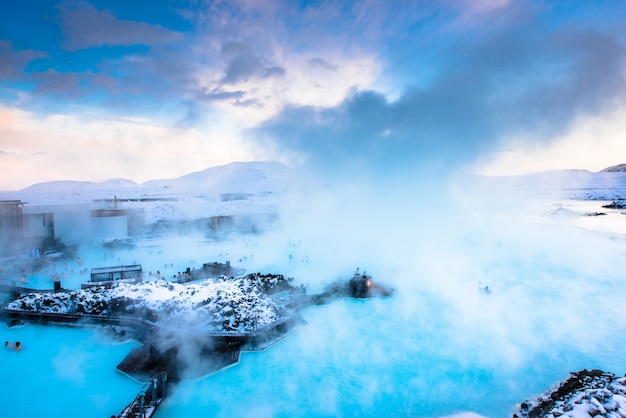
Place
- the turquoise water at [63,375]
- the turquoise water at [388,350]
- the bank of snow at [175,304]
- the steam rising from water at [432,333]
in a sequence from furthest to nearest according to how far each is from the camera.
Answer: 1. the bank of snow at [175,304]
2. the steam rising from water at [432,333]
3. the turquoise water at [388,350]
4. the turquoise water at [63,375]

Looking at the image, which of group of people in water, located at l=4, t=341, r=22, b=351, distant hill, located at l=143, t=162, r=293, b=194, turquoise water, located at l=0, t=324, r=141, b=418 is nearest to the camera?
turquoise water, located at l=0, t=324, r=141, b=418

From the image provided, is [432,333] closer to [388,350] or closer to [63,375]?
[388,350]

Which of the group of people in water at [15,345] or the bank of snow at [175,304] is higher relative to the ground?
the bank of snow at [175,304]

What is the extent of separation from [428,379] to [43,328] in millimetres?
16378

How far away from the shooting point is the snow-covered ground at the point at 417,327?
1068cm

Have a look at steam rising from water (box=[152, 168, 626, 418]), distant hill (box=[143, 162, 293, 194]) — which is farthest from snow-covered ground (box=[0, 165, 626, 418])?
distant hill (box=[143, 162, 293, 194])

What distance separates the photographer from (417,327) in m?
16.1

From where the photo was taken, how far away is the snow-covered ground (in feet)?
35.0

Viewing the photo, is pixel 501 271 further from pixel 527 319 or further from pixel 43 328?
pixel 43 328

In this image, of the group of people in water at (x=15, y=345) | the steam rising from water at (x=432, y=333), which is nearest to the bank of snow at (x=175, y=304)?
the steam rising from water at (x=432, y=333)

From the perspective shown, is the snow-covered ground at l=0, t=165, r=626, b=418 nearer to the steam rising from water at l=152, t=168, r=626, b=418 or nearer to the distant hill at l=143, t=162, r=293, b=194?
the steam rising from water at l=152, t=168, r=626, b=418

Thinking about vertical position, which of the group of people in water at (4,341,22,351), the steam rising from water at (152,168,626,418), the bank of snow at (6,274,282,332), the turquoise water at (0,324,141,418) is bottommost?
the steam rising from water at (152,168,626,418)

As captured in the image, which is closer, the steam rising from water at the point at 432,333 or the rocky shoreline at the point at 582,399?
the rocky shoreline at the point at 582,399

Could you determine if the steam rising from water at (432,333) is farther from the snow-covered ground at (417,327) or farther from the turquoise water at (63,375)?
the turquoise water at (63,375)
